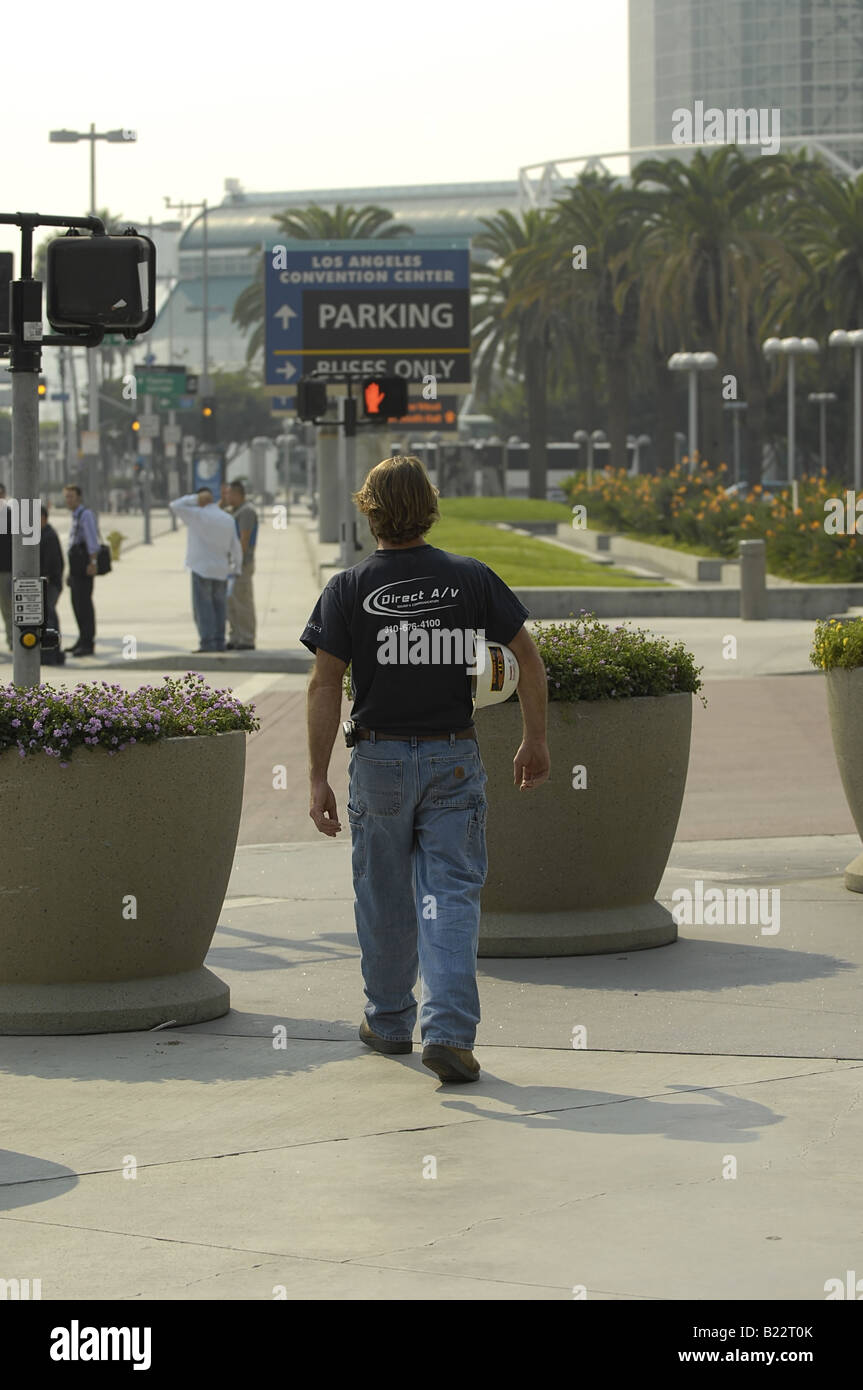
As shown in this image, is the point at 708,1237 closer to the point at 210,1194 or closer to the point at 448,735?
the point at 210,1194

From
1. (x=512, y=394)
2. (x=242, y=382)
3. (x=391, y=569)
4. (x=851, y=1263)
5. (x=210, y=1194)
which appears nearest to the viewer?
(x=851, y=1263)

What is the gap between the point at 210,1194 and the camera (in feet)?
15.8

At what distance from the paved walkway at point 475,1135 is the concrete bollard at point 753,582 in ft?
60.0

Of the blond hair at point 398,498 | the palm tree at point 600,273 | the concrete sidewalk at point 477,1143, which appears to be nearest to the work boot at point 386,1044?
the concrete sidewalk at point 477,1143

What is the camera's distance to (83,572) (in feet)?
74.0

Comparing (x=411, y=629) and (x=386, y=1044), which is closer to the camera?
(x=411, y=629)

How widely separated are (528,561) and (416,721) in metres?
29.4

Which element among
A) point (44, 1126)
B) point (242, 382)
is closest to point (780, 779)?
point (44, 1126)

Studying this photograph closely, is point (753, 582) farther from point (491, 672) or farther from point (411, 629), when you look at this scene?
point (411, 629)

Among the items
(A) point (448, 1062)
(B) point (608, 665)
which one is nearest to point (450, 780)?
(A) point (448, 1062)

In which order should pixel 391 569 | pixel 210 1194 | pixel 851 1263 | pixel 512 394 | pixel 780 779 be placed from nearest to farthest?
pixel 851 1263 → pixel 210 1194 → pixel 391 569 → pixel 780 779 → pixel 512 394

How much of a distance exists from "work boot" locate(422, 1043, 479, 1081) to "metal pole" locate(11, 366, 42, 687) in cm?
245

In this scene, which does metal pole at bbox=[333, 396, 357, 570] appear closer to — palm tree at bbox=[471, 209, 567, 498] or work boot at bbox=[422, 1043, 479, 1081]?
work boot at bbox=[422, 1043, 479, 1081]

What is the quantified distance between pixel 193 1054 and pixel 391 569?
161 cm
